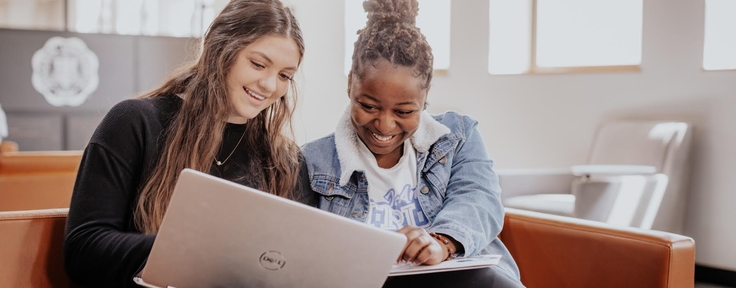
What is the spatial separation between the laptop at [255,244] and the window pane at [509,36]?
5004mm

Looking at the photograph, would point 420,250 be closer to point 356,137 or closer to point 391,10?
point 356,137

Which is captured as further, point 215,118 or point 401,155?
point 401,155

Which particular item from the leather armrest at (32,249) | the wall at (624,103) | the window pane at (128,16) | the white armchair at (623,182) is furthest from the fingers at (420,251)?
the window pane at (128,16)

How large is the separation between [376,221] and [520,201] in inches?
107

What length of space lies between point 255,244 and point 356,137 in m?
0.81

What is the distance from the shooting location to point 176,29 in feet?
29.3

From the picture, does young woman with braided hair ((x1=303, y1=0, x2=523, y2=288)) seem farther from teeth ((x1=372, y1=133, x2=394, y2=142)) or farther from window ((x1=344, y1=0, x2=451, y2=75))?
window ((x1=344, y1=0, x2=451, y2=75))

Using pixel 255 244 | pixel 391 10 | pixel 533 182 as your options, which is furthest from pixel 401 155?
pixel 533 182

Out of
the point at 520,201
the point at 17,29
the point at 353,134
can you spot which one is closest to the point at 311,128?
the point at 17,29

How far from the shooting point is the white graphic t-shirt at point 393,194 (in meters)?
1.91

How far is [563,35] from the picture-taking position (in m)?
5.86

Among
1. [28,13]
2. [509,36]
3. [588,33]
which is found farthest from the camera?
[28,13]

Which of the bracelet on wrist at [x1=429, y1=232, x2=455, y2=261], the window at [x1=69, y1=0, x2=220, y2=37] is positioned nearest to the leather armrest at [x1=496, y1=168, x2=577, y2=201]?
the bracelet on wrist at [x1=429, y1=232, x2=455, y2=261]

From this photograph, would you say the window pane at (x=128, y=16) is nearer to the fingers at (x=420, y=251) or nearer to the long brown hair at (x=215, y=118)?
the long brown hair at (x=215, y=118)
